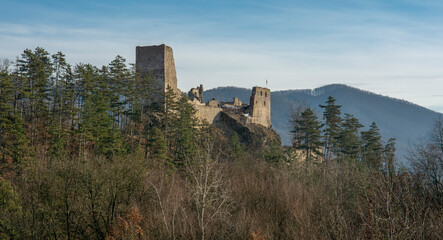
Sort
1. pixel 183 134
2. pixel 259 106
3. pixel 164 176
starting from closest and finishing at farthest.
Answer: pixel 164 176
pixel 183 134
pixel 259 106

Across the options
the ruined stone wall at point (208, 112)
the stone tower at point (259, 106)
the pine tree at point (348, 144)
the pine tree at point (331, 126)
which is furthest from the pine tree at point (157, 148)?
the stone tower at point (259, 106)

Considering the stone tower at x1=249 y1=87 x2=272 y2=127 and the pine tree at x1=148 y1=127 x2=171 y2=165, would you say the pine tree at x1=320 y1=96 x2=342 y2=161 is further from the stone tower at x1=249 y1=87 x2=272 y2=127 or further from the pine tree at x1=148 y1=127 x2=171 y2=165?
the pine tree at x1=148 y1=127 x2=171 y2=165

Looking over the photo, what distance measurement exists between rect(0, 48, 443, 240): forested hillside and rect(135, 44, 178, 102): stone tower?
1.65 metres

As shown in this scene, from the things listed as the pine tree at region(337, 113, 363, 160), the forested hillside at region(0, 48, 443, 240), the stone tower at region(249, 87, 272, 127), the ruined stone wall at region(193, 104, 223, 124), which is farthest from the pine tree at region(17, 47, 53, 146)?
the pine tree at region(337, 113, 363, 160)

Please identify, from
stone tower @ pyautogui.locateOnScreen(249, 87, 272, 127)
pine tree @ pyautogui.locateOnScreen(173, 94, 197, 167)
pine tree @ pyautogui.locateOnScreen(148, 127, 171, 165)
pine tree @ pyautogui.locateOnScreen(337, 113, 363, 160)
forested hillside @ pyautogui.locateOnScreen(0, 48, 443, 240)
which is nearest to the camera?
forested hillside @ pyautogui.locateOnScreen(0, 48, 443, 240)

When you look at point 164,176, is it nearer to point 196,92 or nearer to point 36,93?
point 36,93

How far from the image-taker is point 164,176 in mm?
32344

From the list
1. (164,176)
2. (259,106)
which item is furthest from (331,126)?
(164,176)

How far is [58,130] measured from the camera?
3481 centimetres

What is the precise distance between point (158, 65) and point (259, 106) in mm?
21087

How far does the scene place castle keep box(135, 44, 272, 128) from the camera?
47.6 m

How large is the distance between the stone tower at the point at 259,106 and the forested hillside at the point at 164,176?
1025 centimetres

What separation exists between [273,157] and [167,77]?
685 inches

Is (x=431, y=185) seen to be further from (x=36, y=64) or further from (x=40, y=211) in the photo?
(x=36, y=64)
